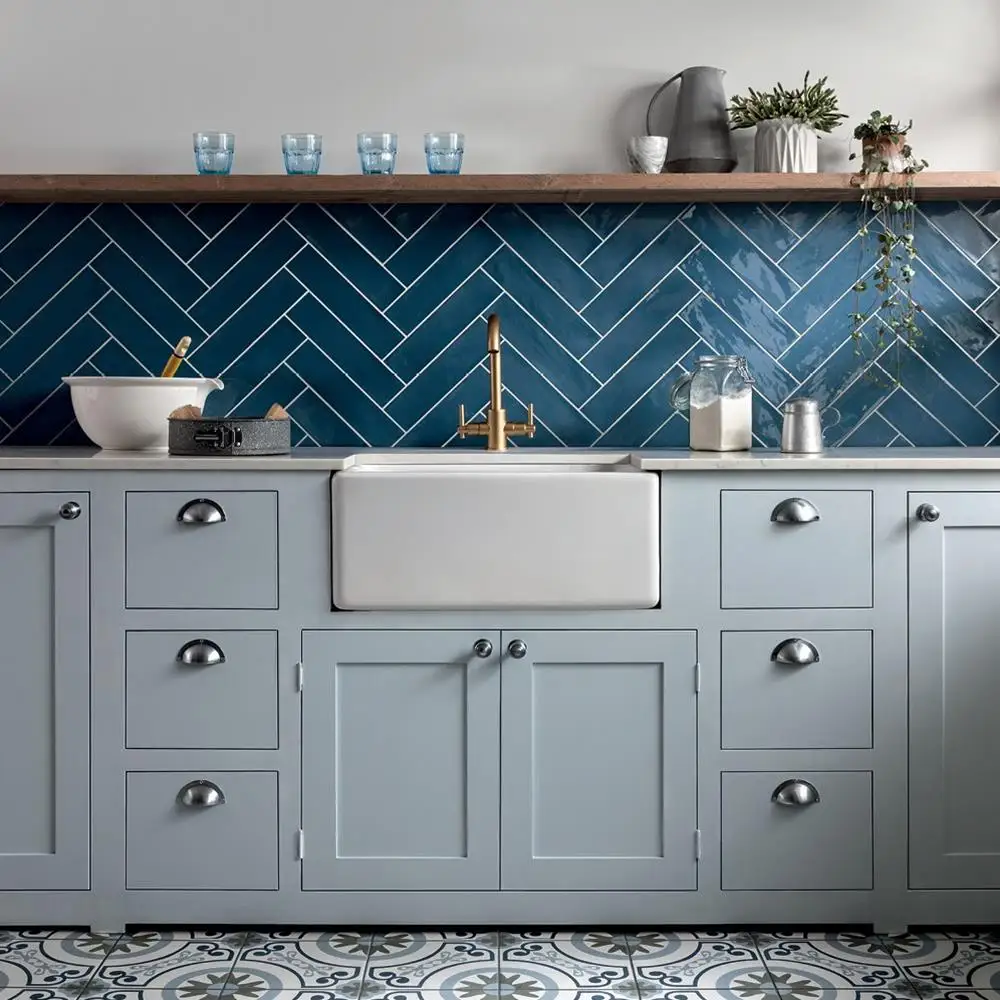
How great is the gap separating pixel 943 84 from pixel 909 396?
0.76m

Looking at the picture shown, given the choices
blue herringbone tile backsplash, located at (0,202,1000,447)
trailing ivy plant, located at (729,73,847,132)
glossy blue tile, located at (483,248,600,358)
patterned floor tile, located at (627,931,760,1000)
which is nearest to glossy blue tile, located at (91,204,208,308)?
blue herringbone tile backsplash, located at (0,202,1000,447)

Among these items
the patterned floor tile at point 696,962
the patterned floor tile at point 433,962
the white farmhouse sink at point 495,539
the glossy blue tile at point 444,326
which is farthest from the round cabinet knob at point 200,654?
the patterned floor tile at point 696,962

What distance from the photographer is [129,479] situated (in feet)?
7.80

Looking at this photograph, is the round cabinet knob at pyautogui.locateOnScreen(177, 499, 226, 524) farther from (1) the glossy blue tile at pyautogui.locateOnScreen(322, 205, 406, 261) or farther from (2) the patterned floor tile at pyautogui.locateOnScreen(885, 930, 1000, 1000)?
(2) the patterned floor tile at pyautogui.locateOnScreen(885, 930, 1000, 1000)

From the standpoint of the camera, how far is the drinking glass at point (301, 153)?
2.74m

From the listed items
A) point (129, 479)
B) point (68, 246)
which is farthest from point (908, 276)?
point (68, 246)

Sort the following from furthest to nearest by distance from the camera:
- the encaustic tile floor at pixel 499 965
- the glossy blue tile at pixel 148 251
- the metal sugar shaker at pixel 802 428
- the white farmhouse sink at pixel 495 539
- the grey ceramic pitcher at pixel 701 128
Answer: the glossy blue tile at pixel 148 251 < the grey ceramic pitcher at pixel 701 128 < the metal sugar shaker at pixel 802 428 < the white farmhouse sink at pixel 495 539 < the encaustic tile floor at pixel 499 965

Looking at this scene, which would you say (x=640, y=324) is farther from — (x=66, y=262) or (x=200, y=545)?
(x=66, y=262)

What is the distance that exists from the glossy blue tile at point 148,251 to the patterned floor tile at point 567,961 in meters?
1.67

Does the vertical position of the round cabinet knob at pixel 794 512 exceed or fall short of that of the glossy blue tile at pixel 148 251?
it falls short

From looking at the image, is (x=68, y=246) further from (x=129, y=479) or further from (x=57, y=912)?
(x=57, y=912)

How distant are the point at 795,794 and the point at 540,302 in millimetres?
1297

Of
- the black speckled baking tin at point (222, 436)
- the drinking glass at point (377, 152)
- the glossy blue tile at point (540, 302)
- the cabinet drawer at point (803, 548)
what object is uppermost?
the drinking glass at point (377, 152)

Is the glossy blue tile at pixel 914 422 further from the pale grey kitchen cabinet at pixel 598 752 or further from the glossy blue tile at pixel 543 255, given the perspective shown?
the pale grey kitchen cabinet at pixel 598 752
